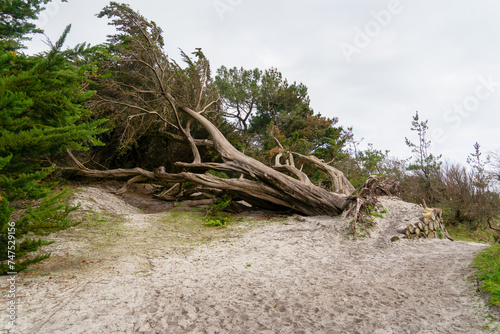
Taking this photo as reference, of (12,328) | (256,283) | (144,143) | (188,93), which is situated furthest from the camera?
(144,143)

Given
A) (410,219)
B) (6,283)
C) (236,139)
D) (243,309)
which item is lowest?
(6,283)

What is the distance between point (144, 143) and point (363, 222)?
33.1 feet

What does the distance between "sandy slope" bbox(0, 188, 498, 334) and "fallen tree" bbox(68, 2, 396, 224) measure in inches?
99.9

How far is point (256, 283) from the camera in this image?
3.47m

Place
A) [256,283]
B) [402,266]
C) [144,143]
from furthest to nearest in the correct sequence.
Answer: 1. [144,143]
2. [402,266]
3. [256,283]

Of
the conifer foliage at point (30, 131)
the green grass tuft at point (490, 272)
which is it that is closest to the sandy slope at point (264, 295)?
the green grass tuft at point (490, 272)

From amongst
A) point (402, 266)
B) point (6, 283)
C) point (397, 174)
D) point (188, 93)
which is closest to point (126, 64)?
point (188, 93)

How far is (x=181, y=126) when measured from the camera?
908 centimetres

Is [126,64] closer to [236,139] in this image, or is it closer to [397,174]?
[236,139]

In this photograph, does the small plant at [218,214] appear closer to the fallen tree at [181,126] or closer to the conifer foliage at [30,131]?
the fallen tree at [181,126]

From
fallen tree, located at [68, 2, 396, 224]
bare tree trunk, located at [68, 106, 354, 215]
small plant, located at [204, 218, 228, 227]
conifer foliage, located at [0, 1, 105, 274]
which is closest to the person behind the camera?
conifer foliage, located at [0, 1, 105, 274]

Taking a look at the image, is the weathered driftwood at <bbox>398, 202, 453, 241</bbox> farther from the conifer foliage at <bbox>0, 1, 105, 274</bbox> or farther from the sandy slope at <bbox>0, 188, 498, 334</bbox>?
the conifer foliage at <bbox>0, 1, 105, 274</bbox>

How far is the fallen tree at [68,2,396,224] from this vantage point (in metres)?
7.61

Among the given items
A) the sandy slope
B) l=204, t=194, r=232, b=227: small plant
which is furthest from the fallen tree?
the sandy slope
